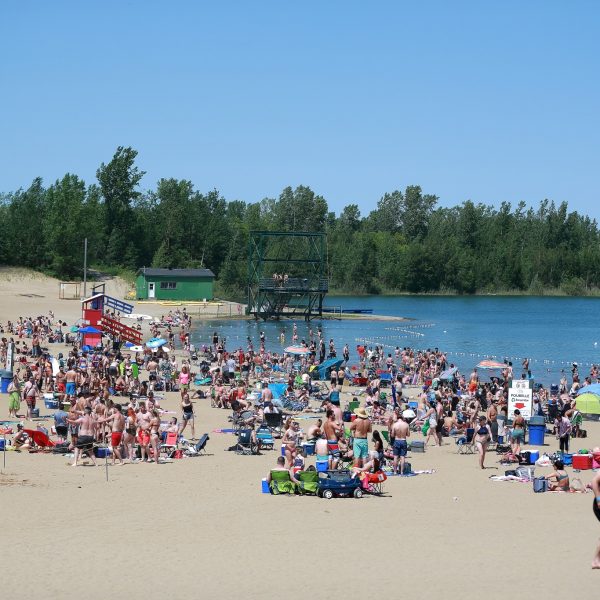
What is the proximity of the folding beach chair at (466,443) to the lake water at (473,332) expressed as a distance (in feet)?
63.7

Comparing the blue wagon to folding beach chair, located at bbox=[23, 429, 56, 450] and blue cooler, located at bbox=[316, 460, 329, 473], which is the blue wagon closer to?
blue cooler, located at bbox=[316, 460, 329, 473]

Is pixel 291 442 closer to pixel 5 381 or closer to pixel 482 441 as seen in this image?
pixel 482 441

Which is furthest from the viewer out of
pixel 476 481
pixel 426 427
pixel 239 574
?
pixel 426 427

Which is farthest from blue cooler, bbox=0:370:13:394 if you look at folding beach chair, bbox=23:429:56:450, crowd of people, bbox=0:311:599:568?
folding beach chair, bbox=23:429:56:450

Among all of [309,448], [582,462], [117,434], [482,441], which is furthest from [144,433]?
[582,462]

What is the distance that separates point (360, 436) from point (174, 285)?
59.3 metres

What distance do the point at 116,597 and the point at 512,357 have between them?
132ft

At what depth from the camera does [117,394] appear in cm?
2689

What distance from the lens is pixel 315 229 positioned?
137 m

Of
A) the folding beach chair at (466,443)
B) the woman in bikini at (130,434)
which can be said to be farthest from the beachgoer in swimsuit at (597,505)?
the woman in bikini at (130,434)

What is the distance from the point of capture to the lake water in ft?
160

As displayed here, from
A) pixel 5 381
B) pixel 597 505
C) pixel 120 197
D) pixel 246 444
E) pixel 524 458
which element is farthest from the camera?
pixel 120 197

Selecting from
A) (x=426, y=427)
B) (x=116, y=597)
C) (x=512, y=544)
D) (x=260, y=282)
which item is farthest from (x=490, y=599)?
(x=260, y=282)

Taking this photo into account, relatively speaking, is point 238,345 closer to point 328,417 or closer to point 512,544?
point 328,417
